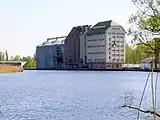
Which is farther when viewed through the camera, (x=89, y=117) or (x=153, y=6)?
(x=89, y=117)

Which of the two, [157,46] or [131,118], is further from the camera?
[131,118]

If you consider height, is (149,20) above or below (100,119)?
above

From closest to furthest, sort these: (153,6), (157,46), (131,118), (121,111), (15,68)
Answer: (157,46), (153,6), (131,118), (121,111), (15,68)

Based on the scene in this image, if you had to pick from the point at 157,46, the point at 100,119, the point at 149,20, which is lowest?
the point at 100,119

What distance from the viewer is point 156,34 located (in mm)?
24016

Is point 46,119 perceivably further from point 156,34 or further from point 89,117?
point 156,34

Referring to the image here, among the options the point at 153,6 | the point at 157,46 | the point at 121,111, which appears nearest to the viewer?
the point at 157,46

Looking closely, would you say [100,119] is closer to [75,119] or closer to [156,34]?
[75,119]

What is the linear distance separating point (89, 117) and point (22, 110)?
685 centimetres

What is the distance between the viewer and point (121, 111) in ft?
105

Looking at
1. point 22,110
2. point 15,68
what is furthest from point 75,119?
point 15,68

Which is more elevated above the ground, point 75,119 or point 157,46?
point 157,46

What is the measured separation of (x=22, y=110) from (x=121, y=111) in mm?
8131

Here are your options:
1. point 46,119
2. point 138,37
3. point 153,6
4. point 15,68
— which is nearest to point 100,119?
point 46,119
